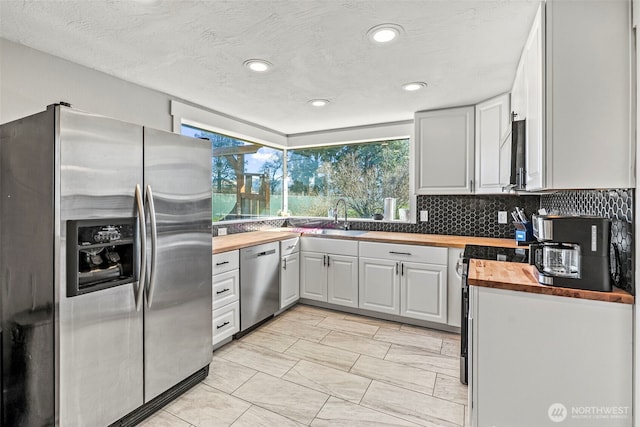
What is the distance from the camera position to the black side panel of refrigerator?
1389mm

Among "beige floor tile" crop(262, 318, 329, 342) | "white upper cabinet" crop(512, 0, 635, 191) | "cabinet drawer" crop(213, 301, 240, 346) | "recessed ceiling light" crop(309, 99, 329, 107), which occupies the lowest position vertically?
"beige floor tile" crop(262, 318, 329, 342)

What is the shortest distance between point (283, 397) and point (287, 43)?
2208 mm

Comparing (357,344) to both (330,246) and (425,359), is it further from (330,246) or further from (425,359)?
(330,246)

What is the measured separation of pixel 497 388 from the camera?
1453mm

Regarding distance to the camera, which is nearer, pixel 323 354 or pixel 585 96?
pixel 585 96

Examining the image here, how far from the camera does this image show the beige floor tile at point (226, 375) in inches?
81.4

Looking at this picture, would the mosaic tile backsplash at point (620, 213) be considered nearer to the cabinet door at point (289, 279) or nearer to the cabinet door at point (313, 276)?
the cabinet door at point (313, 276)

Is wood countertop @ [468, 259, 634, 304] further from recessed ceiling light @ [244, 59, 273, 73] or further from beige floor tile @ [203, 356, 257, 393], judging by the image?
recessed ceiling light @ [244, 59, 273, 73]

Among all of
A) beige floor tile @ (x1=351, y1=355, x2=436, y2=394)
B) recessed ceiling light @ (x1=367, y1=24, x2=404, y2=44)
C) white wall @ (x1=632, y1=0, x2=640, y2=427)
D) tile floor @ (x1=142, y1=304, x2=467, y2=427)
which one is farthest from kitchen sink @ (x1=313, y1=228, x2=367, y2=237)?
white wall @ (x1=632, y1=0, x2=640, y2=427)

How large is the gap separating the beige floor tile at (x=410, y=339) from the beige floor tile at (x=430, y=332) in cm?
6

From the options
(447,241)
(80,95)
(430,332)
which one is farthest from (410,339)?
(80,95)

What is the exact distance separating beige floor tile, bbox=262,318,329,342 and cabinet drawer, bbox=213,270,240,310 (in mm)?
569

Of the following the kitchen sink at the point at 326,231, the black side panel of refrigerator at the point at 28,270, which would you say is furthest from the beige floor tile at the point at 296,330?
the black side panel of refrigerator at the point at 28,270

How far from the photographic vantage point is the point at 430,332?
291 centimetres
